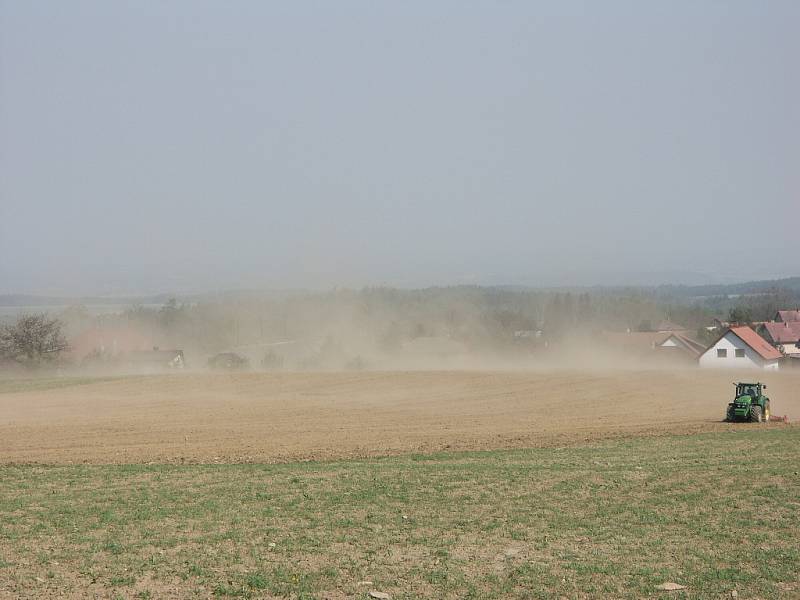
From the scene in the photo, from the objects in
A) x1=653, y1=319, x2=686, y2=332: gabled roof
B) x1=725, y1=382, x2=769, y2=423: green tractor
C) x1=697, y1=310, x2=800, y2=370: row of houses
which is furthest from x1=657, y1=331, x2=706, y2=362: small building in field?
x1=725, y1=382, x2=769, y2=423: green tractor

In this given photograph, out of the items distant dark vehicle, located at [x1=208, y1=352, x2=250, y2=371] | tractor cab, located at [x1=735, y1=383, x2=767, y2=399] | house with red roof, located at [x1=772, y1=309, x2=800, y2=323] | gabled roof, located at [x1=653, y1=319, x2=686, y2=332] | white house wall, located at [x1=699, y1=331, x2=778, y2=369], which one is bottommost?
distant dark vehicle, located at [x1=208, y1=352, x2=250, y2=371]

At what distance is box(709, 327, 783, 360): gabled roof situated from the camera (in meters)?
77.1

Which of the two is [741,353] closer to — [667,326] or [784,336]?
[784,336]

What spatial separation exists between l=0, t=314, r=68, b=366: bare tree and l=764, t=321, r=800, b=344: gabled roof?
7559 centimetres

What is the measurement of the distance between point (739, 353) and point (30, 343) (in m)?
66.3

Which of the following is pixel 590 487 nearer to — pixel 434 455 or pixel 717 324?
pixel 434 455

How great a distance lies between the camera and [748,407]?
35406 millimetres

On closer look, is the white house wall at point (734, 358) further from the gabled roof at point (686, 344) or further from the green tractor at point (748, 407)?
the green tractor at point (748, 407)

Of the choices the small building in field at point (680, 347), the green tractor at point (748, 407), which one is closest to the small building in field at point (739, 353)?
the small building in field at point (680, 347)

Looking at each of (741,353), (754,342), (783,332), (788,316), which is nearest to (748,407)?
(741,353)

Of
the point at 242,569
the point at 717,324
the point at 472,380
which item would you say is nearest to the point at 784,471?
the point at 242,569

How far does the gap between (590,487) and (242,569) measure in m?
9.02

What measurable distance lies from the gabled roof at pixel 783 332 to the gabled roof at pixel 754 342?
16.8 metres

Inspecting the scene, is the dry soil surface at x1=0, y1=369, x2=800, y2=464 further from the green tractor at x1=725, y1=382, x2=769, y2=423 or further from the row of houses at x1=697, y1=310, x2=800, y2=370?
the row of houses at x1=697, y1=310, x2=800, y2=370
